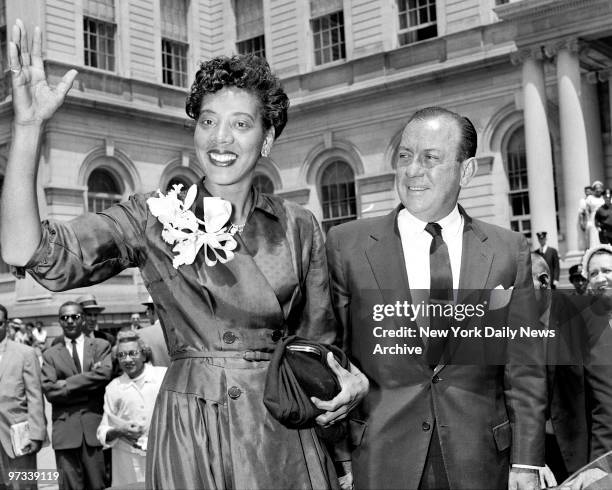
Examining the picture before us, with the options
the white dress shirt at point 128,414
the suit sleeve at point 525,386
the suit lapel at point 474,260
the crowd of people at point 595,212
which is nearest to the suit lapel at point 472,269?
the suit lapel at point 474,260

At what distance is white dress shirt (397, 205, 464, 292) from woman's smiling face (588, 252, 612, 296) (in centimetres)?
147

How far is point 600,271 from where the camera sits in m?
4.39

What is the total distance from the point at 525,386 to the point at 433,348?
40 cm

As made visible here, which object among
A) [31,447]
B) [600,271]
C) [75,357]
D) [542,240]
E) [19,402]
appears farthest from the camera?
[542,240]

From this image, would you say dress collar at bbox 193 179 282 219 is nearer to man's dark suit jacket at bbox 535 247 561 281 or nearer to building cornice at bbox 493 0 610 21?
man's dark suit jacket at bbox 535 247 561 281

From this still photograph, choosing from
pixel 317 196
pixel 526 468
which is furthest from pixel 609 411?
A: pixel 317 196

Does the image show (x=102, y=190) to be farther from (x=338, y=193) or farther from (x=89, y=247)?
(x=89, y=247)

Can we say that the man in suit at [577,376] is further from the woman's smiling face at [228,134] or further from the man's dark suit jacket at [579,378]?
the woman's smiling face at [228,134]

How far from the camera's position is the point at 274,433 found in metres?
2.35

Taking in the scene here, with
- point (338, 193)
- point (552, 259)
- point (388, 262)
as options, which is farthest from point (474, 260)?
point (338, 193)

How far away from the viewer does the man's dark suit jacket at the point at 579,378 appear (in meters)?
3.22

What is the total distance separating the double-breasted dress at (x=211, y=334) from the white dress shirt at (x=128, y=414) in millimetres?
4106

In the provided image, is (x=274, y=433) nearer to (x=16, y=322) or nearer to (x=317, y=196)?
(x=16, y=322)

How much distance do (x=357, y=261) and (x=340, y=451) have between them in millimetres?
771
